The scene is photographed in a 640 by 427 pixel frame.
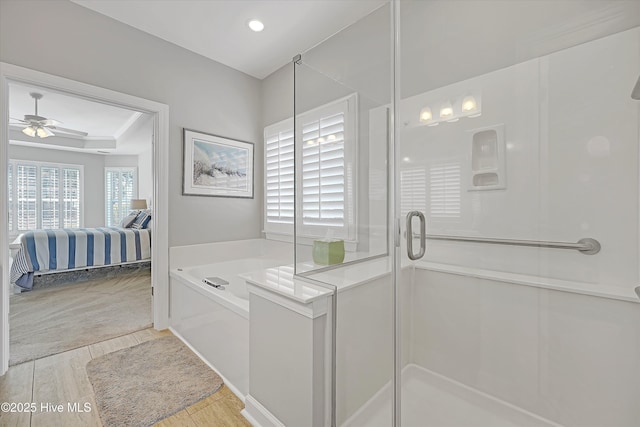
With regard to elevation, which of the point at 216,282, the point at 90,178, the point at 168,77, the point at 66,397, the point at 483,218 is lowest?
the point at 66,397

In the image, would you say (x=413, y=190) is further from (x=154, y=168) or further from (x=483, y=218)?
(x=154, y=168)

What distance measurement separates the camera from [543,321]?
1330 mm

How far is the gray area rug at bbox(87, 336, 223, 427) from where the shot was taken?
1500mm

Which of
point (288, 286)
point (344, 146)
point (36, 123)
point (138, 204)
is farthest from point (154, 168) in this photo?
point (138, 204)

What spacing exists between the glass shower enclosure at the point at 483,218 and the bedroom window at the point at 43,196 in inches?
288

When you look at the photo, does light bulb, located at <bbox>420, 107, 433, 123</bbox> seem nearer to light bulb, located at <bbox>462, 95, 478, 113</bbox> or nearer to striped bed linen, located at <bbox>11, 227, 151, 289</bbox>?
light bulb, located at <bbox>462, 95, 478, 113</bbox>

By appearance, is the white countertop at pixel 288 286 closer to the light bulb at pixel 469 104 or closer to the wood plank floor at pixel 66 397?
the wood plank floor at pixel 66 397

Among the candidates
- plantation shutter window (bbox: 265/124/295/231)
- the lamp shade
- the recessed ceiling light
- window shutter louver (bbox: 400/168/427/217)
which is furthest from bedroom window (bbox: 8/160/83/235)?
window shutter louver (bbox: 400/168/427/217)

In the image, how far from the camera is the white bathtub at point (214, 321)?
5.36 ft

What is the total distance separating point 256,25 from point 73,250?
3.95 meters

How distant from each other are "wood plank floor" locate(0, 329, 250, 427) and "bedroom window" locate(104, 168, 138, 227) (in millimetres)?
5805

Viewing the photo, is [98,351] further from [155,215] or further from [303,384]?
[303,384]

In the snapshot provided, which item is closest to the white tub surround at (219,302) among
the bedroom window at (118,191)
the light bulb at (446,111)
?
the light bulb at (446,111)

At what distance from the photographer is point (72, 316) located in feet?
Result: 9.04
